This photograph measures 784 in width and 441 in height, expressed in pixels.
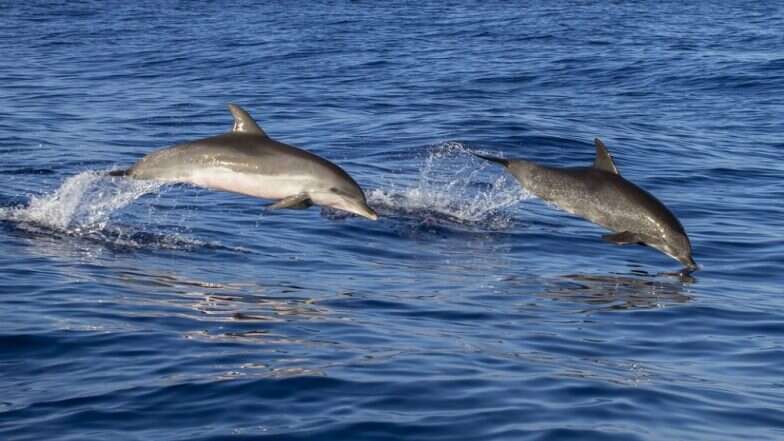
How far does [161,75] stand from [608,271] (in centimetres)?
1853

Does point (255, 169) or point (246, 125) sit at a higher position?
point (246, 125)

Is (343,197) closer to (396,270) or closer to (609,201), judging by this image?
(396,270)

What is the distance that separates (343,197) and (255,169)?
73cm

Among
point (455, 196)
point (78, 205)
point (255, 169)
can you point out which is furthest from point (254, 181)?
point (455, 196)

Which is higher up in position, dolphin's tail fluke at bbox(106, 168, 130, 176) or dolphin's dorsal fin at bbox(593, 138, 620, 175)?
dolphin's tail fluke at bbox(106, 168, 130, 176)

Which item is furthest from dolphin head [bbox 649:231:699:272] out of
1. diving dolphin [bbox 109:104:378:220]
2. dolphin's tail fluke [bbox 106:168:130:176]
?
dolphin's tail fluke [bbox 106:168:130:176]

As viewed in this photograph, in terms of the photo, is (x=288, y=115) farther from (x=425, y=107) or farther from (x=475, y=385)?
(x=475, y=385)

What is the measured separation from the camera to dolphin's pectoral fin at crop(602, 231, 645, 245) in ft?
38.7

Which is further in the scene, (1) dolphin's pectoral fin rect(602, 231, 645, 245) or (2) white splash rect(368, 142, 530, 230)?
(2) white splash rect(368, 142, 530, 230)

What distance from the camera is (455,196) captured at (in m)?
16.5

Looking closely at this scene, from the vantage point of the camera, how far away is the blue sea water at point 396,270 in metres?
7.95

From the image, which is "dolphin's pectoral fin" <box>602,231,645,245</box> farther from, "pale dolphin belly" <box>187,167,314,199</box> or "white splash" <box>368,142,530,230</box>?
"white splash" <box>368,142,530,230</box>

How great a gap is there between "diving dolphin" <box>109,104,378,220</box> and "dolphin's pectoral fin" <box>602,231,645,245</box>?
2067 mm

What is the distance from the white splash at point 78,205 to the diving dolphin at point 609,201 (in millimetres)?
3603
